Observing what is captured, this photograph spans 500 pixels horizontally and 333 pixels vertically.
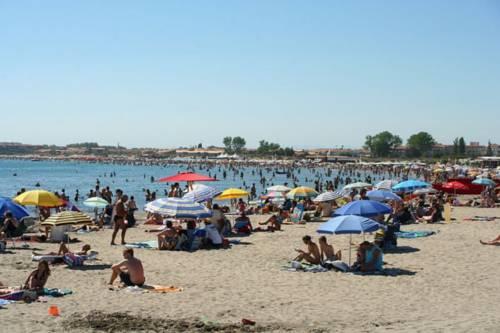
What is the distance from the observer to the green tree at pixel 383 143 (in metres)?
159

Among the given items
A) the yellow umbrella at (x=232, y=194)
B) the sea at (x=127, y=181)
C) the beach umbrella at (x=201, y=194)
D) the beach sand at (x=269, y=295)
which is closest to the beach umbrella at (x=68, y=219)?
the beach sand at (x=269, y=295)

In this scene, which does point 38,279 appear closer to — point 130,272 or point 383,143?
point 130,272

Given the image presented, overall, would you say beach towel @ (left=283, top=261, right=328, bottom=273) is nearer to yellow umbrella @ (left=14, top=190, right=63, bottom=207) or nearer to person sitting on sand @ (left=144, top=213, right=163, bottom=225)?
yellow umbrella @ (left=14, top=190, right=63, bottom=207)

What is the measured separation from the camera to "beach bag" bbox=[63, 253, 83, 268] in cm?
1230

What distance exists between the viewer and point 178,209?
14531mm

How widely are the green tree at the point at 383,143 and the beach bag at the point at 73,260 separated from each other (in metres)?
151

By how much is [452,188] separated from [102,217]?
49.9 ft

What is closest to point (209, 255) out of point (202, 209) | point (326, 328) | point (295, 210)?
point (202, 209)

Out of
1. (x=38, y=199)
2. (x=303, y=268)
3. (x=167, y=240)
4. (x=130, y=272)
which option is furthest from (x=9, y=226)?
(x=303, y=268)

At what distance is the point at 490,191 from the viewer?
90.3 feet

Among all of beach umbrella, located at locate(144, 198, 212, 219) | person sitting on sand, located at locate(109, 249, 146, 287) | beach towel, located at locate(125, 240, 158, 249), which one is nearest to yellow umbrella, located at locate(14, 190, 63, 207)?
beach towel, located at locate(125, 240, 158, 249)

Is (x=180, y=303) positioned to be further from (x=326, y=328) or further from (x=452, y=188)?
(x=452, y=188)

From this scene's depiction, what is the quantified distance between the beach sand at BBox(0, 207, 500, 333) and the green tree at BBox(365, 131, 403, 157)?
14691 centimetres

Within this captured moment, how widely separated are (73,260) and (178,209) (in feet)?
9.86
